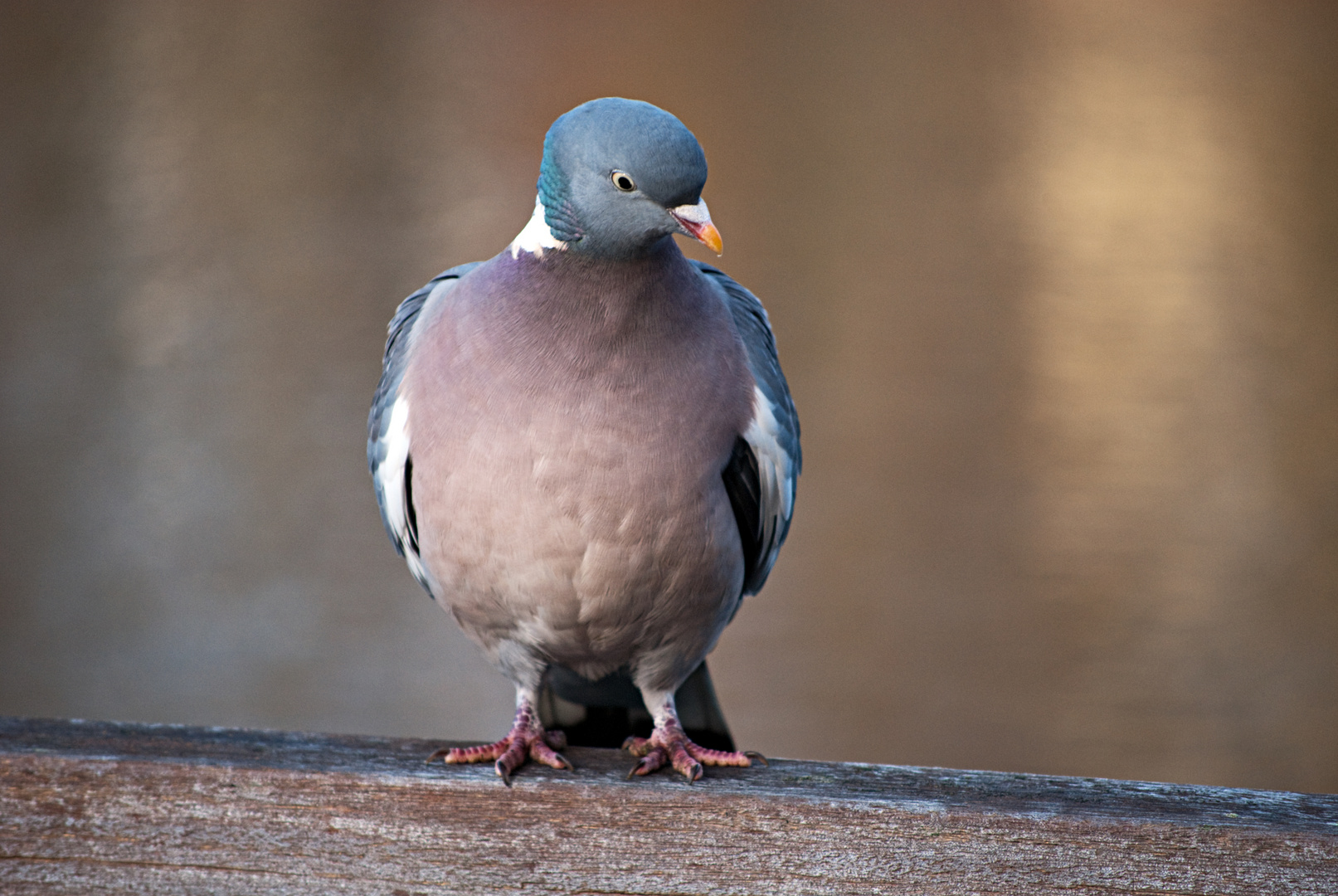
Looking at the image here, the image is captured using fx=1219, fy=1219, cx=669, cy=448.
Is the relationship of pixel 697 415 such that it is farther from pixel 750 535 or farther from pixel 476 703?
pixel 476 703

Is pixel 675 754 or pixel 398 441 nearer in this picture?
pixel 675 754

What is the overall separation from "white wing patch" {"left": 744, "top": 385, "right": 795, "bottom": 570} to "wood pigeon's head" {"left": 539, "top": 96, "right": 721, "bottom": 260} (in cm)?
25

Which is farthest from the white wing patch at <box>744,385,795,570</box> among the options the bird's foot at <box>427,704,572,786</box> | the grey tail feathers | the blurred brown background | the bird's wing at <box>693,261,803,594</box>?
the blurred brown background

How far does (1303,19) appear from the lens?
14.4 feet

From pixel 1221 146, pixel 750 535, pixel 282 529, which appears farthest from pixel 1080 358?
pixel 750 535

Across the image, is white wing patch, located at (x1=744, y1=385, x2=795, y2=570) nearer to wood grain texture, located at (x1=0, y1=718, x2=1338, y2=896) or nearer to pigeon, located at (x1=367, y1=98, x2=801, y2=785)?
pigeon, located at (x1=367, y1=98, x2=801, y2=785)

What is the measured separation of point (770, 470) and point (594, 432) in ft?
0.88

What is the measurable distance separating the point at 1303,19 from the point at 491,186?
3.01m

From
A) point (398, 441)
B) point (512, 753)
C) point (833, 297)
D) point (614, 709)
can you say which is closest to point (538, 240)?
point (398, 441)

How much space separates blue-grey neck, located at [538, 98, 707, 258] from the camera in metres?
1.12

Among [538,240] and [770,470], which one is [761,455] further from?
[538,240]

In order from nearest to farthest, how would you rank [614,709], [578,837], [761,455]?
[578,837] < [761,455] < [614,709]

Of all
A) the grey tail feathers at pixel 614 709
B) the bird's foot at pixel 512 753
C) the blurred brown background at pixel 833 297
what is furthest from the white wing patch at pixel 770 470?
the blurred brown background at pixel 833 297

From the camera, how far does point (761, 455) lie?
4.41 feet
